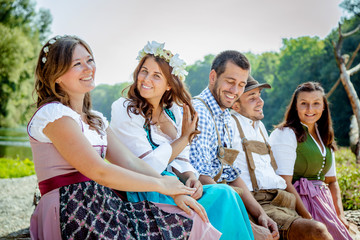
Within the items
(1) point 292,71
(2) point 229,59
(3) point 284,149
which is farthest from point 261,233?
(1) point 292,71

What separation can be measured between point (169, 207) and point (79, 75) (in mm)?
1145

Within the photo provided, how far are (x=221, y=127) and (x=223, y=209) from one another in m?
1.33

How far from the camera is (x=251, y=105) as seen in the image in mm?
4156

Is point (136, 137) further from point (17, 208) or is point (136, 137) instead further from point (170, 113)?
point (17, 208)

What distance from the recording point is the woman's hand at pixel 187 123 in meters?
3.14

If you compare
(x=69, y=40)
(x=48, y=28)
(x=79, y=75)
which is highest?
(x=48, y=28)

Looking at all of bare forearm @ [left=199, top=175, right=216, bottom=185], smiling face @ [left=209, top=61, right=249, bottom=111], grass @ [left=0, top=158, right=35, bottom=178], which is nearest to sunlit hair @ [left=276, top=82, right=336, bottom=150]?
smiling face @ [left=209, top=61, right=249, bottom=111]

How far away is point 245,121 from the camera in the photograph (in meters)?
4.03

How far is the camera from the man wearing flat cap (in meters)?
3.32

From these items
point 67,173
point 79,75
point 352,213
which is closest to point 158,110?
point 79,75

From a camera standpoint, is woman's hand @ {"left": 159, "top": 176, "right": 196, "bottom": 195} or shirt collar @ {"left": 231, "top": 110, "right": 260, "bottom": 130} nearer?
woman's hand @ {"left": 159, "top": 176, "right": 196, "bottom": 195}

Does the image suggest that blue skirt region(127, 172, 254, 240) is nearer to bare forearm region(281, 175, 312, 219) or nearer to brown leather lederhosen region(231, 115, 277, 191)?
brown leather lederhosen region(231, 115, 277, 191)

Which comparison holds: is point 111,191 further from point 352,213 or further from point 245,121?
point 352,213

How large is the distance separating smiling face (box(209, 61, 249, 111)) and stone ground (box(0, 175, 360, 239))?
9.83 ft
